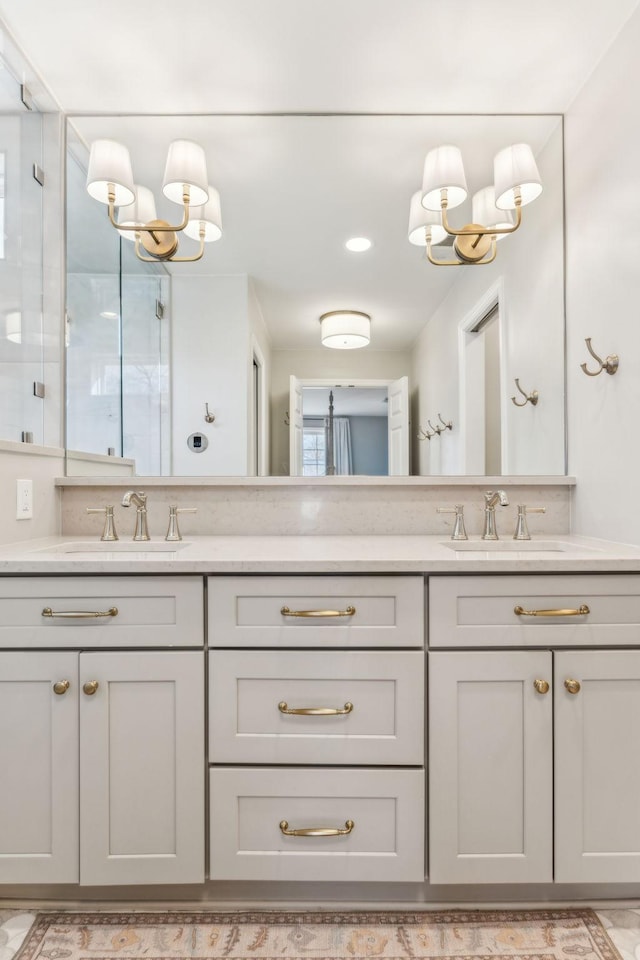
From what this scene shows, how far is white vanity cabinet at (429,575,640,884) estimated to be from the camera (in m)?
1.23

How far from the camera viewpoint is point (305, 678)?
4.08 feet

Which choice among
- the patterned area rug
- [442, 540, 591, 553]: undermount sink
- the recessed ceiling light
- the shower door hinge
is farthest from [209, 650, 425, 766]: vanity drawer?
the shower door hinge

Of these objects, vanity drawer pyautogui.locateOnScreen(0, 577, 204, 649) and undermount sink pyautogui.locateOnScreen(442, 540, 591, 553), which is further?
undermount sink pyautogui.locateOnScreen(442, 540, 591, 553)

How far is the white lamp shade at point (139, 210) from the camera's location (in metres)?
1.76

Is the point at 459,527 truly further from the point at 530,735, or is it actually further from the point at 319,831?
the point at 319,831

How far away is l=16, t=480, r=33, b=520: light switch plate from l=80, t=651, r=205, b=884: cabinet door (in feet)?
1.98

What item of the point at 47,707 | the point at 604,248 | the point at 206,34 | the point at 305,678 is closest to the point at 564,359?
the point at 604,248

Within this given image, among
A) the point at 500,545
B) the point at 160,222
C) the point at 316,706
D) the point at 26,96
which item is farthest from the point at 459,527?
the point at 26,96

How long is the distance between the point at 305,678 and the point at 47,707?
24.8 inches

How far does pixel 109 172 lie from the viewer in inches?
67.0

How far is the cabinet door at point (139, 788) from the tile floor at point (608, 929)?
164 millimetres

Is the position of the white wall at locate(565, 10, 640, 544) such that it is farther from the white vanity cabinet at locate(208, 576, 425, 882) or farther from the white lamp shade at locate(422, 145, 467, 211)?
the white vanity cabinet at locate(208, 576, 425, 882)

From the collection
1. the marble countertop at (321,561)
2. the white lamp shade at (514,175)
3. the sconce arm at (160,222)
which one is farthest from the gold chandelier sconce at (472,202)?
the marble countertop at (321,561)

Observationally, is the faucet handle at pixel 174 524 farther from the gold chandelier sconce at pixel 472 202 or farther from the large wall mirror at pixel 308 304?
the gold chandelier sconce at pixel 472 202
